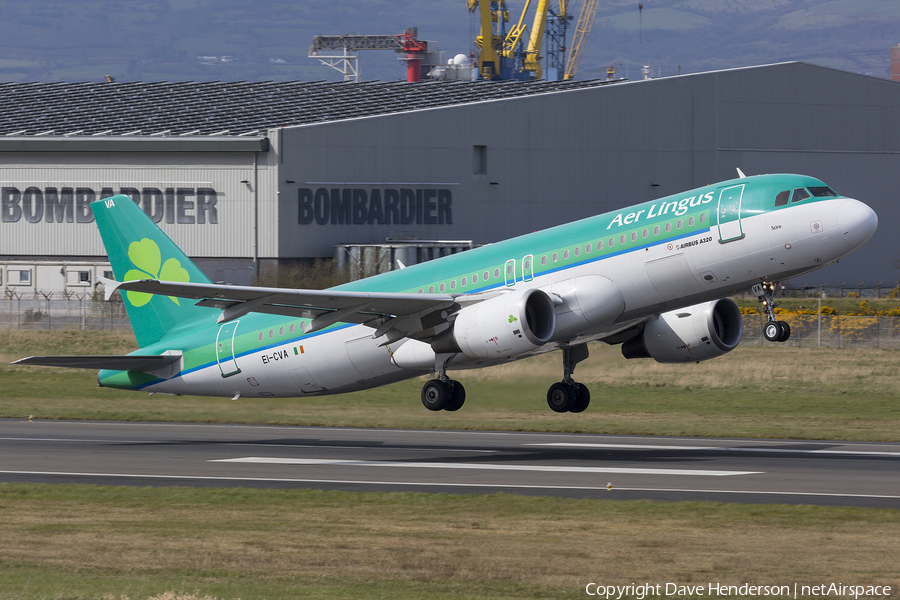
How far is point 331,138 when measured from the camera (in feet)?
250

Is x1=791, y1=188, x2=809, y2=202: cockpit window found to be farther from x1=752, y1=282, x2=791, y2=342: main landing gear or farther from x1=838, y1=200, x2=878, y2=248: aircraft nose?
x1=752, y1=282, x2=791, y2=342: main landing gear

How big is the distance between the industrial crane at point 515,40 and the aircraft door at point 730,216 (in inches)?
5326

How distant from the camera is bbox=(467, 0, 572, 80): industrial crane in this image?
162125 mm

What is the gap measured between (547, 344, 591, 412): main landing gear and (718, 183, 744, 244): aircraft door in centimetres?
645

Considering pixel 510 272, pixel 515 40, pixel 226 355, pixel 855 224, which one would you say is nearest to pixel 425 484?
pixel 510 272

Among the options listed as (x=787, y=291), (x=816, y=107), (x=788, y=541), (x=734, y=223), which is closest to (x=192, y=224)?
(x=787, y=291)

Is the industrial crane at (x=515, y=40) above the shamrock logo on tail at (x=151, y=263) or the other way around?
above

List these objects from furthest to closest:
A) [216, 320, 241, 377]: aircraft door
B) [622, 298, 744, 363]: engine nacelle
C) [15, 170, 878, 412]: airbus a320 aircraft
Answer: [216, 320, 241, 377]: aircraft door, [622, 298, 744, 363]: engine nacelle, [15, 170, 878, 412]: airbus a320 aircraft

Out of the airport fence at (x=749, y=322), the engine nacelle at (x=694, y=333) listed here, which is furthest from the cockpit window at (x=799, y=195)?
the airport fence at (x=749, y=322)

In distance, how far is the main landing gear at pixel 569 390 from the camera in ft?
109

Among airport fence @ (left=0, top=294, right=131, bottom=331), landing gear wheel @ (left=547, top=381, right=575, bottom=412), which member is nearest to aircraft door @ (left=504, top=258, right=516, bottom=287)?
landing gear wheel @ (left=547, top=381, right=575, bottom=412)

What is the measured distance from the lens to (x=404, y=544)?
19953 mm

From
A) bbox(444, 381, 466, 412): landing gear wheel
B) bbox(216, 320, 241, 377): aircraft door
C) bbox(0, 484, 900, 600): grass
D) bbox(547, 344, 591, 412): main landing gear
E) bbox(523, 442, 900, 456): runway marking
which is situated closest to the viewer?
bbox(0, 484, 900, 600): grass

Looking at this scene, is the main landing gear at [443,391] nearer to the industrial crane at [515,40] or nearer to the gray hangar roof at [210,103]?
the gray hangar roof at [210,103]
